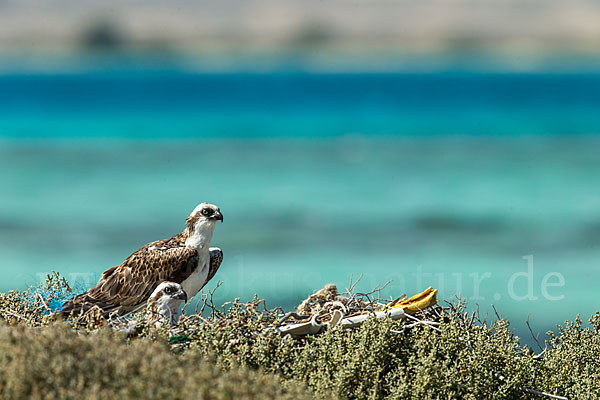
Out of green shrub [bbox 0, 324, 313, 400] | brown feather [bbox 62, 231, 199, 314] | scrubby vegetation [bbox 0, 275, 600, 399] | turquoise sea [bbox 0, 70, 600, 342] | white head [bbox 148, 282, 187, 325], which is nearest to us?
green shrub [bbox 0, 324, 313, 400]

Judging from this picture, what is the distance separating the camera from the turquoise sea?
13.3 m

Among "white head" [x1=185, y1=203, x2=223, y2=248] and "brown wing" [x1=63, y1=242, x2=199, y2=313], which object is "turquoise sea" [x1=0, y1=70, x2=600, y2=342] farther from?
"white head" [x1=185, y1=203, x2=223, y2=248]

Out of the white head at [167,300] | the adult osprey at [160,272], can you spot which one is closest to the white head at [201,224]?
the adult osprey at [160,272]

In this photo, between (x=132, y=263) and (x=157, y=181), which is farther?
(x=157, y=181)

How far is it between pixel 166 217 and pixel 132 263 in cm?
1227

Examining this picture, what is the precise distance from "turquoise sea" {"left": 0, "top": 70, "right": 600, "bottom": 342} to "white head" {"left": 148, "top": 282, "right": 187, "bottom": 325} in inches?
41.1

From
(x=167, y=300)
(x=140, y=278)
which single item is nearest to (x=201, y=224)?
(x=140, y=278)

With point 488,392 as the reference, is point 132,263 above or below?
above

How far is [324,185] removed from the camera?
829 inches

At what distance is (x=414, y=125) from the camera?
103ft

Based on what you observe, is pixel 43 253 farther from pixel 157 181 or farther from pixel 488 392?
pixel 488 392

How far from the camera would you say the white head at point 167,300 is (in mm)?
4456

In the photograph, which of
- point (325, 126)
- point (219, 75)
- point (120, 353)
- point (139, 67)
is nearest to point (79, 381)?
point (120, 353)

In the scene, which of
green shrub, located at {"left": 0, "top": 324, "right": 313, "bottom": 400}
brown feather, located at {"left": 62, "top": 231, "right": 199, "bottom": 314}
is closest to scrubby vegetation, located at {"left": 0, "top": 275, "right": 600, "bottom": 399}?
green shrub, located at {"left": 0, "top": 324, "right": 313, "bottom": 400}
